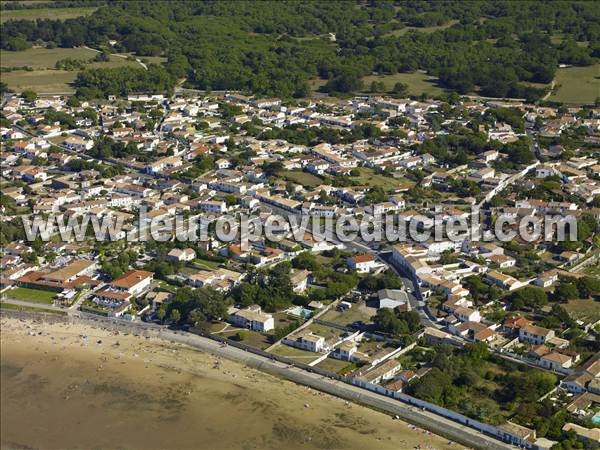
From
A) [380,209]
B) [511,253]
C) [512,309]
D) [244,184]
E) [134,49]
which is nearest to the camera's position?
[512,309]

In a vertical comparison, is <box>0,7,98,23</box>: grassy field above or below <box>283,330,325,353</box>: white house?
above

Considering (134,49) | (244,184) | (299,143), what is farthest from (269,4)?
(244,184)

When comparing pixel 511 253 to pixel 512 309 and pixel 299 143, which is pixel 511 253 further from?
pixel 299 143

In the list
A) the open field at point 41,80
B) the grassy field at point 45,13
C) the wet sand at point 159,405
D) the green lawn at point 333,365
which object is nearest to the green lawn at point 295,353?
the green lawn at point 333,365

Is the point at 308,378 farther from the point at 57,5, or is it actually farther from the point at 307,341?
the point at 57,5

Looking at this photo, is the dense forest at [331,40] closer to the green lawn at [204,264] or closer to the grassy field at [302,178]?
the grassy field at [302,178]

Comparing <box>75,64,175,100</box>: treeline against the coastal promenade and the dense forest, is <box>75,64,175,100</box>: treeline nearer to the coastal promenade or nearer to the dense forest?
the dense forest

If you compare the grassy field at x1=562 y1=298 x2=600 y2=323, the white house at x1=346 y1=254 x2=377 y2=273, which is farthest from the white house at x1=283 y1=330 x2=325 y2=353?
the grassy field at x1=562 y1=298 x2=600 y2=323
